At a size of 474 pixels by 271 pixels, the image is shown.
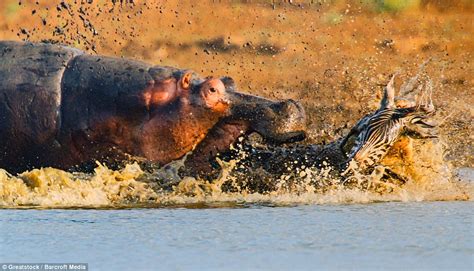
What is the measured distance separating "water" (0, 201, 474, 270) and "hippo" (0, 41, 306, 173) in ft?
4.61

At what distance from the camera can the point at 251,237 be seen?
8805 mm

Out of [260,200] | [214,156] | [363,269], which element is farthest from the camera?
[214,156]

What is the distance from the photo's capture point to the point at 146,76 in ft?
38.8

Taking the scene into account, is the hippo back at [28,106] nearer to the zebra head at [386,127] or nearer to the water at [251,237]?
the water at [251,237]

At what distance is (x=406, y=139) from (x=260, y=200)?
1.26 meters

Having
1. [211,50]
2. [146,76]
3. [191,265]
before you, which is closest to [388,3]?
[211,50]

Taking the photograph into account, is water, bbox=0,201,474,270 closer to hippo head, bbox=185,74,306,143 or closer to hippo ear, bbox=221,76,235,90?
hippo head, bbox=185,74,306,143

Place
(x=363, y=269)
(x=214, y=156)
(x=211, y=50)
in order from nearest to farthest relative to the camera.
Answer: (x=363, y=269) → (x=214, y=156) → (x=211, y=50)

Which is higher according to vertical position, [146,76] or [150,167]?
[146,76]

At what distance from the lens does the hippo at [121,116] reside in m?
11.7

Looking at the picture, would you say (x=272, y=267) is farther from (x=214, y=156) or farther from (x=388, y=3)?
(x=388, y=3)

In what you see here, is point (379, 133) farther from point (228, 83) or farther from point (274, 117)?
point (228, 83)

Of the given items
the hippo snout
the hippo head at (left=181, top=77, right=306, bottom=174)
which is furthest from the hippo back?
the hippo snout

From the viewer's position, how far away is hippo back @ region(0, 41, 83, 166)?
11.8 metres
